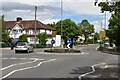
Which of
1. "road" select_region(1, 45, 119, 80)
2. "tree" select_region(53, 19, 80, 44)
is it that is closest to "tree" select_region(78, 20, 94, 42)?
"tree" select_region(53, 19, 80, 44)

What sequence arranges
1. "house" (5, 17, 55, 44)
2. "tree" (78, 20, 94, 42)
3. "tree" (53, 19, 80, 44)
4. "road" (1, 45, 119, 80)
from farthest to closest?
"tree" (78, 20, 94, 42), "tree" (53, 19, 80, 44), "house" (5, 17, 55, 44), "road" (1, 45, 119, 80)

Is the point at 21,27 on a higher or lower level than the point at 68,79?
higher

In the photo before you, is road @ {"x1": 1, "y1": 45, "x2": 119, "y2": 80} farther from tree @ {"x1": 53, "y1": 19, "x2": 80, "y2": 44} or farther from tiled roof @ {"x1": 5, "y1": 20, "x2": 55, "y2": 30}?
tree @ {"x1": 53, "y1": 19, "x2": 80, "y2": 44}

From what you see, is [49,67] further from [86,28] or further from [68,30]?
[86,28]

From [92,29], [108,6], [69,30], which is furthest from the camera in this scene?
[92,29]

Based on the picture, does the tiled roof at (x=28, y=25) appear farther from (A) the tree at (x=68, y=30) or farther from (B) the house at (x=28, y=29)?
(A) the tree at (x=68, y=30)

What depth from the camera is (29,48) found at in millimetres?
45281

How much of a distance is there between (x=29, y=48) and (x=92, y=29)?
12349cm

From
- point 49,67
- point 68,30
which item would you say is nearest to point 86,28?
point 68,30

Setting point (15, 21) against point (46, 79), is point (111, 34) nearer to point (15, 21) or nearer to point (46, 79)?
point (46, 79)

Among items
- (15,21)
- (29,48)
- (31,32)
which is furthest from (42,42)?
(29,48)

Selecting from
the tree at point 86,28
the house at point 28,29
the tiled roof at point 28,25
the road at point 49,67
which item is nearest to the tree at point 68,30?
the house at point 28,29

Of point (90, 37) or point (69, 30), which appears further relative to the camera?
point (90, 37)

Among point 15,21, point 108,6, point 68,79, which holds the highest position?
point 15,21
